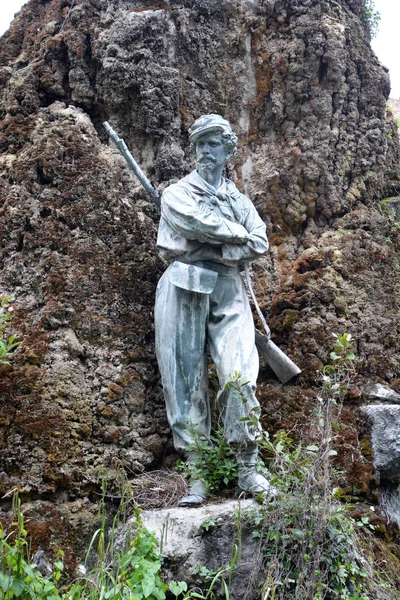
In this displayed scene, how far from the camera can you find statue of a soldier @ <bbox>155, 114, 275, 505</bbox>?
4.71m

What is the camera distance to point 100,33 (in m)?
6.34

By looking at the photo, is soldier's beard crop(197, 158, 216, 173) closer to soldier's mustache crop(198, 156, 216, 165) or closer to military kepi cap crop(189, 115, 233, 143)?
soldier's mustache crop(198, 156, 216, 165)

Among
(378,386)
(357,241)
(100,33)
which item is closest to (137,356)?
(378,386)

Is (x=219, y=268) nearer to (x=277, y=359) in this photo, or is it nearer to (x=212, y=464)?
(x=277, y=359)

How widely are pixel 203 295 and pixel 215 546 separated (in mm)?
1582

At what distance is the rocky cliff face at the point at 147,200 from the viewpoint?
15.9 feet

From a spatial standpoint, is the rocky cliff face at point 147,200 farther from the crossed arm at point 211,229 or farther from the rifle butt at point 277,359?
the crossed arm at point 211,229

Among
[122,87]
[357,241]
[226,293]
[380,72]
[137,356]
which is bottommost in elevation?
[137,356]

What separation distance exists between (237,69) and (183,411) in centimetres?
341

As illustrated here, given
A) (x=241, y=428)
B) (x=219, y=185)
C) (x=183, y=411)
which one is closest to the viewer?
(x=241, y=428)

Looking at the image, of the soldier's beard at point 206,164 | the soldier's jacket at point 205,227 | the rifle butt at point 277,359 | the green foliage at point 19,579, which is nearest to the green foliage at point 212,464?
the rifle butt at point 277,359

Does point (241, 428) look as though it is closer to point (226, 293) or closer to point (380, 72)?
point (226, 293)

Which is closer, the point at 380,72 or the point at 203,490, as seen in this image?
the point at 203,490

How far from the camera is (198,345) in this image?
484 cm
